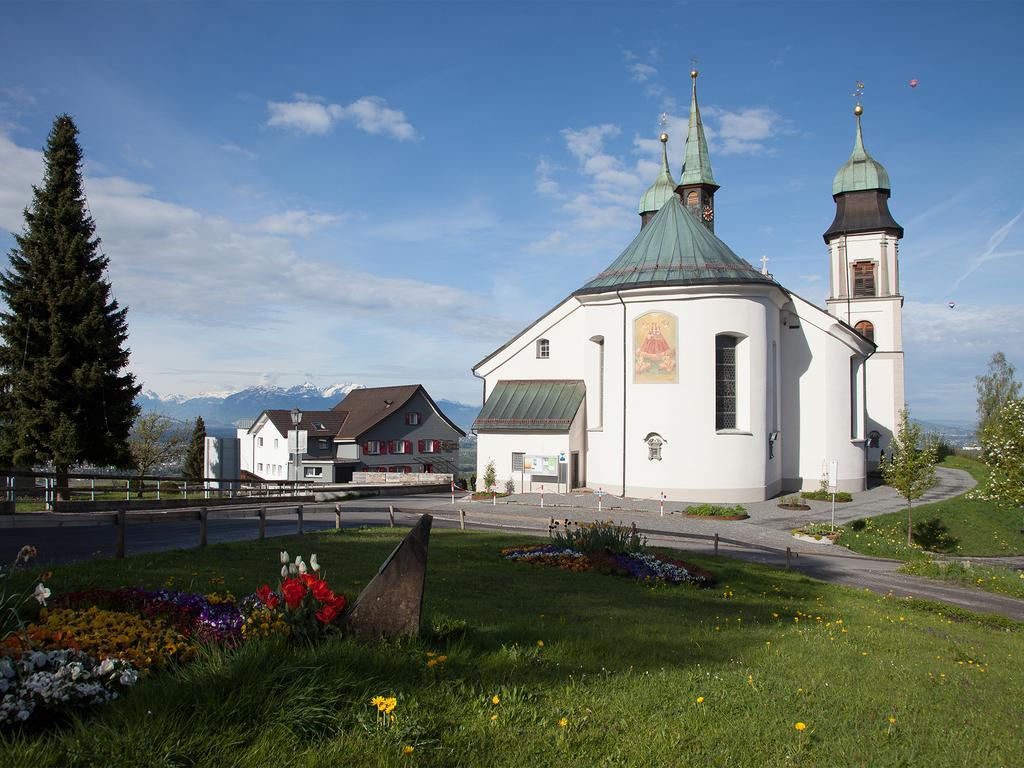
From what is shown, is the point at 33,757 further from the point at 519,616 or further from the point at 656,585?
the point at 656,585

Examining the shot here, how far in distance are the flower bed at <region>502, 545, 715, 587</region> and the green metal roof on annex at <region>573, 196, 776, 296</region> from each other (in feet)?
68.3

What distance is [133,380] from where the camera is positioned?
27.9m

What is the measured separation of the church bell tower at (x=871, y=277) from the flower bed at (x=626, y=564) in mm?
38533

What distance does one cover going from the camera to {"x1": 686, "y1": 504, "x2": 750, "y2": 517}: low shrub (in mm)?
28969

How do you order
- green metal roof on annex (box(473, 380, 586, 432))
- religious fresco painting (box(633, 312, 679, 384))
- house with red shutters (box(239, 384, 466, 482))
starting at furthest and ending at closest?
house with red shutters (box(239, 384, 466, 482)), green metal roof on annex (box(473, 380, 586, 432)), religious fresco painting (box(633, 312, 679, 384))

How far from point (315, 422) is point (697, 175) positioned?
36937 millimetres

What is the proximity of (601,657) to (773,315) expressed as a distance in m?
31.4

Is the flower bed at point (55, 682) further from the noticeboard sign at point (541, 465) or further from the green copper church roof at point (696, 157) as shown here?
the green copper church roof at point (696, 157)

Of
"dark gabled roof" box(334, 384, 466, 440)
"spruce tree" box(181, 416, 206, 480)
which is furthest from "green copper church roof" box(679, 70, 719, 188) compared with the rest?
"spruce tree" box(181, 416, 206, 480)

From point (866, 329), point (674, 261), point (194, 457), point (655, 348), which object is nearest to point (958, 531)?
point (655, 348)

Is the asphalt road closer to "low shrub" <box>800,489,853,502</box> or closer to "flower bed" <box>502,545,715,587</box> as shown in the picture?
"flower bed" <box>502,545,715,587</box>

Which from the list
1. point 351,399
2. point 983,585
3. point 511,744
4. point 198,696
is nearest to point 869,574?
point 983,585

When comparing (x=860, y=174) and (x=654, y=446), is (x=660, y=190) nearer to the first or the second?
(x=860, y=174)

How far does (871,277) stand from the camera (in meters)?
47.5
